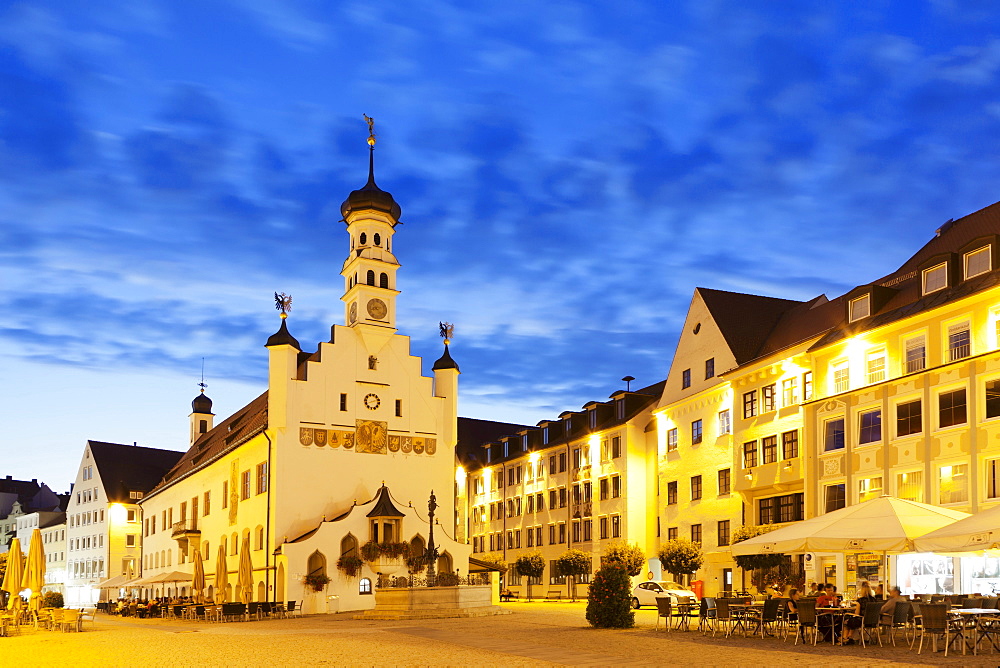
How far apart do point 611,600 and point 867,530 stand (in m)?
8.28

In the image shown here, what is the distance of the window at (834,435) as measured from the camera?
41.6m

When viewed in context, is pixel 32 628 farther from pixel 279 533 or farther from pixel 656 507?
pixel 656 507

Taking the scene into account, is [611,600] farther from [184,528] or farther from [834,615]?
[184,528]

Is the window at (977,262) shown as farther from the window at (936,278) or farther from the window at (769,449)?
the window at (769,449)

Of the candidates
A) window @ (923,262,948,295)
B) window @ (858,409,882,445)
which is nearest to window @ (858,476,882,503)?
window @ (858,409,882,445)

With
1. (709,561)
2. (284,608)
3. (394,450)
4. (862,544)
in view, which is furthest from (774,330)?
(862,544)

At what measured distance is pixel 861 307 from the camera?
43.9 metres

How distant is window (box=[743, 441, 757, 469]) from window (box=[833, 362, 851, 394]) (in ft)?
23.2

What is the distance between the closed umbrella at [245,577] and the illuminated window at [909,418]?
118ft

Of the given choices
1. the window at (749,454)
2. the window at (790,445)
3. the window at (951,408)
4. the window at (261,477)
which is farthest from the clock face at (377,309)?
the window at (951,408)

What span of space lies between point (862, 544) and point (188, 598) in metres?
46.8

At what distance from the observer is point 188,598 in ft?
205

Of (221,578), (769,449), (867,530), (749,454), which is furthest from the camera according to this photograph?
(221,578)

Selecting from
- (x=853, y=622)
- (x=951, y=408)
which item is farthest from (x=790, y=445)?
(x=853, y=622)
